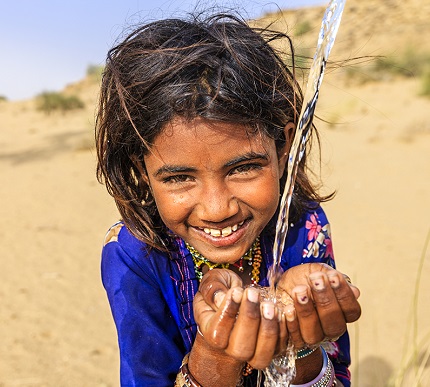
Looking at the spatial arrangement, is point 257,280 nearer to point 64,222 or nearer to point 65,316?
point 65,316

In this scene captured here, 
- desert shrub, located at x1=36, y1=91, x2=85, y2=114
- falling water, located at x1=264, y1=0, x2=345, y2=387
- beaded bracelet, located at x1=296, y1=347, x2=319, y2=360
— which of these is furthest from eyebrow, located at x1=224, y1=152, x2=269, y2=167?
desert shrub, located at x1=36, y1=91, x2=85, y2=114

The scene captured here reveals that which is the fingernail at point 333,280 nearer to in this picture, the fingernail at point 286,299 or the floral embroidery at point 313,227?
the fingernail at point 286,299

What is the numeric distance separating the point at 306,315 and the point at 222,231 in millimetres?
334

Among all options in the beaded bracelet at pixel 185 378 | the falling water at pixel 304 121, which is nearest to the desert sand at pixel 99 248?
the falling water at pixel 304 121

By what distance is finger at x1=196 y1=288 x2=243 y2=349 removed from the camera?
114 cm

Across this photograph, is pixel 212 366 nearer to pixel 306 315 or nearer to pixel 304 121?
pixel 306 315

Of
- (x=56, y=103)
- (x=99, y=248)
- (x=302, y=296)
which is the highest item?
(x=56, y=103)

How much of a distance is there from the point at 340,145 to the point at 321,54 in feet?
22.6

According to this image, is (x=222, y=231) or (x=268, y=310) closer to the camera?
(x=268, y=310)

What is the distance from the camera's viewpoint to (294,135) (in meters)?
1.63

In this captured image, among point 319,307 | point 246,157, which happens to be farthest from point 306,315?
point 246,157

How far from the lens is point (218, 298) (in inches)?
49.7

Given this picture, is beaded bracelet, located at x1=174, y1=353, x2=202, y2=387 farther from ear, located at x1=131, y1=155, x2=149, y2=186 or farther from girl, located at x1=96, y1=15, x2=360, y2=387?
ear, located at x1=131, y1=155, x2=149, y2=186

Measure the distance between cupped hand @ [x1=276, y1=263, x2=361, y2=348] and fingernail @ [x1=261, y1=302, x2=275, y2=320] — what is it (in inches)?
2.6
